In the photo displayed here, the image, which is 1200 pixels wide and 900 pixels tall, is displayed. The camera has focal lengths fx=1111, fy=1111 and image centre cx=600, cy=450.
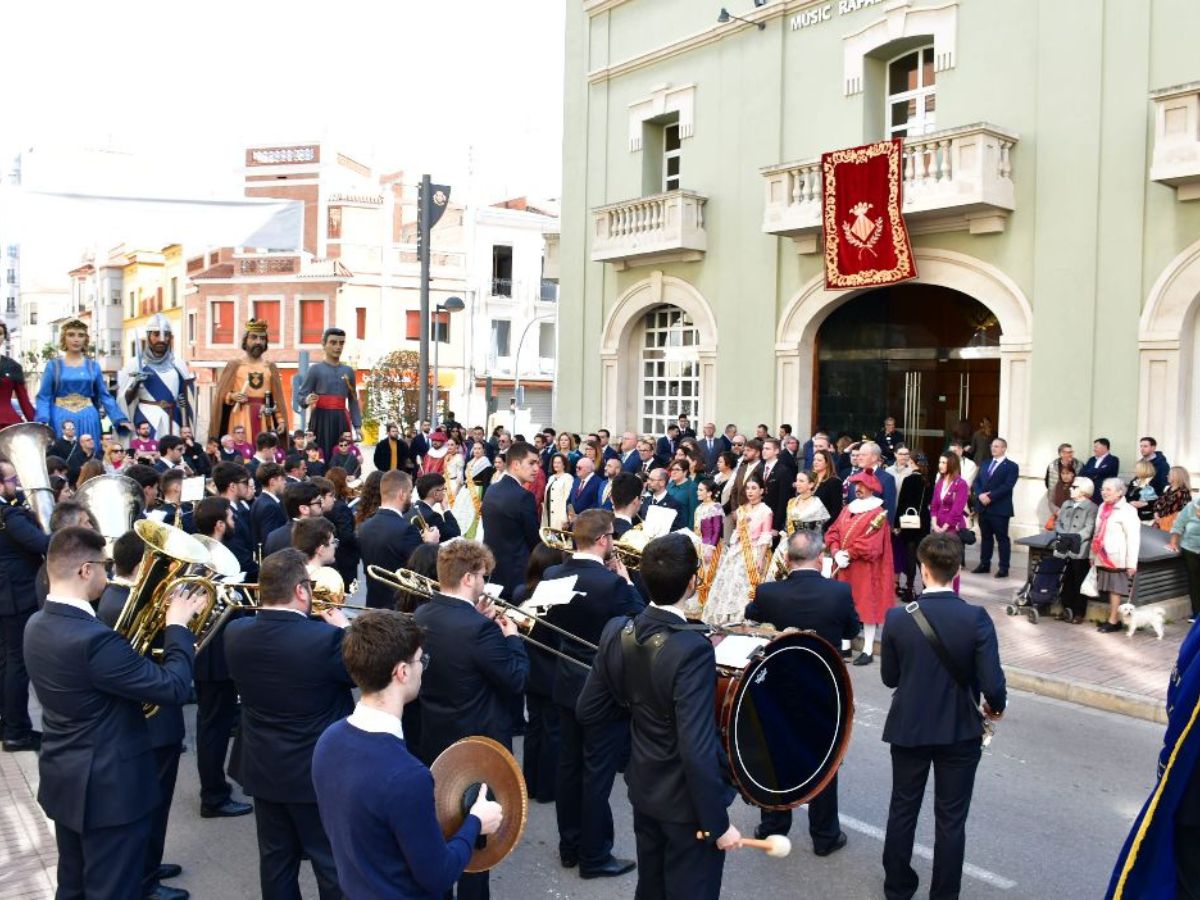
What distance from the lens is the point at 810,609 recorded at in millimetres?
6355

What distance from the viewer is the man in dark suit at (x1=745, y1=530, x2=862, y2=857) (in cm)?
601

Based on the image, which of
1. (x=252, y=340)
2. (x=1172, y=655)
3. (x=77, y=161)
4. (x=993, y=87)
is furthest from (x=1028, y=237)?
(x=77, y=161)

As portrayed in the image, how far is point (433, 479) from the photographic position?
8.77 metres

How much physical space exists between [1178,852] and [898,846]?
165 centimetres

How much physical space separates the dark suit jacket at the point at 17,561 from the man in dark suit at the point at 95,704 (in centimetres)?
315

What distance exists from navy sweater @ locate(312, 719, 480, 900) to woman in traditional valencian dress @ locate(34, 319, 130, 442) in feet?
27.4

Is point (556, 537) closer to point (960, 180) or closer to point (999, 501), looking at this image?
point (999, 501)

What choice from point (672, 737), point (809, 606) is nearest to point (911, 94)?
point (809, 606)

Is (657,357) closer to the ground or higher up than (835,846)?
higher up

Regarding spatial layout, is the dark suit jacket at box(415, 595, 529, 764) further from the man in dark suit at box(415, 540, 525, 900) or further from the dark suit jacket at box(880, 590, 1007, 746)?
the dark suit jacket at box(880, 590, 1007, 746)

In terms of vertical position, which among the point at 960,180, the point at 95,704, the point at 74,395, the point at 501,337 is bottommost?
the point at 95,704

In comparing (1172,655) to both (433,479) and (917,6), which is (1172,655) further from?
(917,6)

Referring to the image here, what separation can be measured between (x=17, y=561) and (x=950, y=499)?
975cm

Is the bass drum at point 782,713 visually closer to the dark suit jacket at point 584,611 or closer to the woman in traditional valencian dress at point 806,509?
the dark suit jacket at point 584,611
